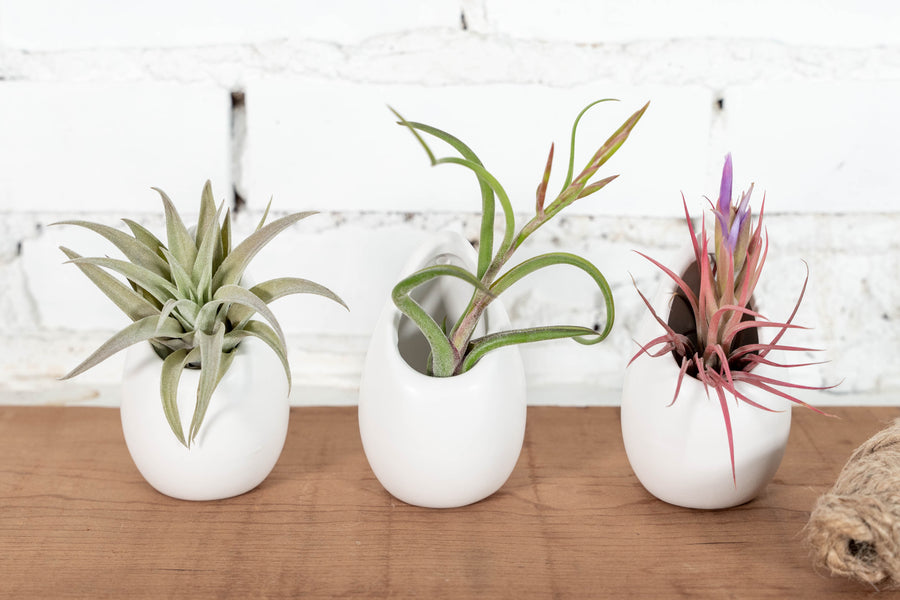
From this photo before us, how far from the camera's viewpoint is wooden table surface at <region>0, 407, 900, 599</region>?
0.49 metres

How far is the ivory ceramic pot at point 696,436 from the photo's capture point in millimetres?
542

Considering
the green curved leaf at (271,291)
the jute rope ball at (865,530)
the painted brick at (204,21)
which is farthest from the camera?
the painted brick at (204,21)

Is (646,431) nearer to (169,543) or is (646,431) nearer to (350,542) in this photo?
(350,542)

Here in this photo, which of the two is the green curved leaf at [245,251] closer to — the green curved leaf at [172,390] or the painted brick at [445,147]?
the green curved leaf at [172,390]

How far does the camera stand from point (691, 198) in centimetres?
73

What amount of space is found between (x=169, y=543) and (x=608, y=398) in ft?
1.44

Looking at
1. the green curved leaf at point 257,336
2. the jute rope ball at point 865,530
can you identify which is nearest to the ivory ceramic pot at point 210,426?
the green curved leaf at point 257,336

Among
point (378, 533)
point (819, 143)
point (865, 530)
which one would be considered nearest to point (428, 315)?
point (378, 533)

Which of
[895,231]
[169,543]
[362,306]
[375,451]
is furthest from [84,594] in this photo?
[895,231]

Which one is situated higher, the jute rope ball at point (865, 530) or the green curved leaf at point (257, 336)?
the green curved leaf at point (257, 336)

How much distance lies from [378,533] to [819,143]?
52 cm

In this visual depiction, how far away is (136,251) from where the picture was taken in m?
0.57

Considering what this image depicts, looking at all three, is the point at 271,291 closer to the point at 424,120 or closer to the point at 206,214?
the point at 206,214

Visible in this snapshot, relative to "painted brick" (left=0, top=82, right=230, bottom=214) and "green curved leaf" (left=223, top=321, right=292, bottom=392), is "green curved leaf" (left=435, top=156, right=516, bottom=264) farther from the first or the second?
"painted brick" (left=0, top=82, right=230, bottom=214)
